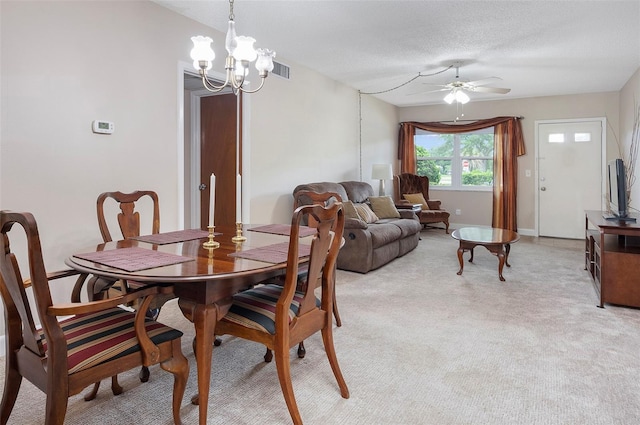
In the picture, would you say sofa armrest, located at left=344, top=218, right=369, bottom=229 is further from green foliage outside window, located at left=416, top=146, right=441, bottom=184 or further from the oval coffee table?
green foliage outside window, located at left=416, top=146, right=441, bottom=184

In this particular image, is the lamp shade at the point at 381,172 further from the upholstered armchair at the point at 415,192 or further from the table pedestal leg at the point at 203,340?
the table pedestal leg at the point at 203,340

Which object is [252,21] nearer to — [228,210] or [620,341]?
[228,210]

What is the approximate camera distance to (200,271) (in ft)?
5.15

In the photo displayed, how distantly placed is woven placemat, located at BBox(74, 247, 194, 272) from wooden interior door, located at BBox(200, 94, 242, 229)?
95.2 inches

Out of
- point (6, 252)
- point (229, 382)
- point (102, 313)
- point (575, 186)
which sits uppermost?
point (575, 186)

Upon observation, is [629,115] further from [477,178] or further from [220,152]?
[220,152]

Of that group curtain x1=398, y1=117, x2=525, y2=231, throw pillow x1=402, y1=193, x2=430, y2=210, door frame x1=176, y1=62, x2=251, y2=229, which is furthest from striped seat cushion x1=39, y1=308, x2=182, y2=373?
curtain x1=398, y1=117, x2=525, y2=231

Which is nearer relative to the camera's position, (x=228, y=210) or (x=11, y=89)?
(x=11, y=89)

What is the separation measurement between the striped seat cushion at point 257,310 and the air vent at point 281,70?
10.1 ft

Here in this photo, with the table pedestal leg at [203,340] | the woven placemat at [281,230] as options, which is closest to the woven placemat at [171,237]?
the woven placemat at [281,230]

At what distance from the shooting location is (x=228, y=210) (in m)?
4.46

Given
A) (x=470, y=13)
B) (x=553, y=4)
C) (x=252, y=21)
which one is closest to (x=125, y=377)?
(x=252, y=21)

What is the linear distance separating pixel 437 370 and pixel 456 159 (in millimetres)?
6057

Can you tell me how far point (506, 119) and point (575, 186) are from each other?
5.14 ft
